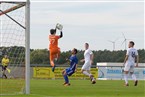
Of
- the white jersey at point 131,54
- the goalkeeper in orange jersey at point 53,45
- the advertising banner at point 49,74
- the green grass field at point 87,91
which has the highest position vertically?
the goalkeeper in orange jersey at point 53,45

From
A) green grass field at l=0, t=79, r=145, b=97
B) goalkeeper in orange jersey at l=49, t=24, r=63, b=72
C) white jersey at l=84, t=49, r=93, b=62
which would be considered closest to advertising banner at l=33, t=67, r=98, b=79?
white jersey at l=84, t=49, r=93, b=62

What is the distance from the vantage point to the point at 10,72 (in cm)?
3512

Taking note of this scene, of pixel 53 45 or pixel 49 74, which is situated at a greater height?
pixel 53 45

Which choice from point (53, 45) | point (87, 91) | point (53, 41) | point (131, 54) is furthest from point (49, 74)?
point (87, 91)

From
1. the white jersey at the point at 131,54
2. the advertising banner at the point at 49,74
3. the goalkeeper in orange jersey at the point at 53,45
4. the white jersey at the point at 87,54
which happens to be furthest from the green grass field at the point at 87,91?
the advertising banner at the point at 49,74

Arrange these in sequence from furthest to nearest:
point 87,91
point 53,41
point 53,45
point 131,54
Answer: point 131,54 < point 53,45 < point 53,41 < point 87,91

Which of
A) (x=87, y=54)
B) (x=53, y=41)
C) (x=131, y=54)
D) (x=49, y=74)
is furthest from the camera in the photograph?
(x=49, y=74)

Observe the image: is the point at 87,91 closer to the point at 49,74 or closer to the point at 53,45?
the point at 53,45

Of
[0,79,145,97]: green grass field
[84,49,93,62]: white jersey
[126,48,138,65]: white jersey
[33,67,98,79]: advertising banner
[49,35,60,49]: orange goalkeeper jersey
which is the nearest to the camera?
[0,79,145,97]: green grass field

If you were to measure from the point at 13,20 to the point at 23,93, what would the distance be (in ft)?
8.62

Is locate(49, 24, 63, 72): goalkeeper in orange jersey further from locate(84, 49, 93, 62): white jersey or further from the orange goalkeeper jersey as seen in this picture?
locate(84, 49, 93, 62): white jersey

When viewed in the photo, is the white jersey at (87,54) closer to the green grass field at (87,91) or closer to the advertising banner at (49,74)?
the green grass field at (87,91)

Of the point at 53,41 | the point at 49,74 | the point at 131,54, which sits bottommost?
the point at 49,74

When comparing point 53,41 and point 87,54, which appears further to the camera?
point 87,54
